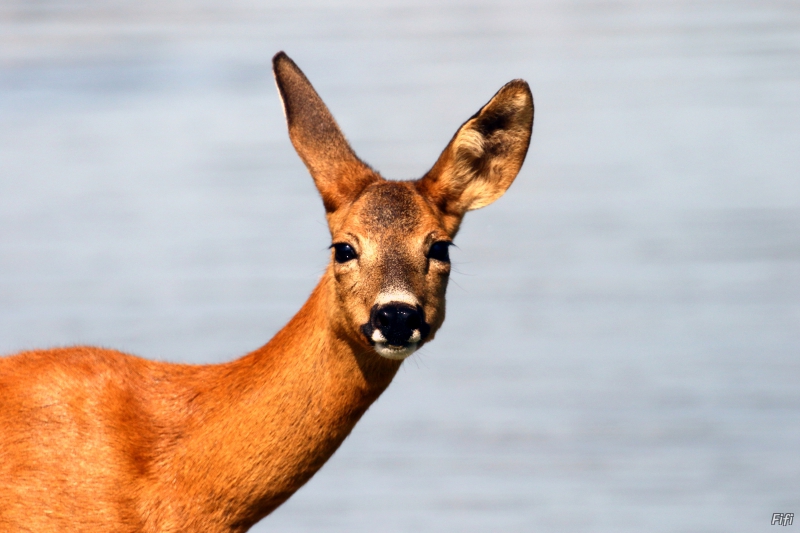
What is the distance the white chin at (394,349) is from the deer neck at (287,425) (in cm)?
19

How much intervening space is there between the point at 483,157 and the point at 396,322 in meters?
1.52

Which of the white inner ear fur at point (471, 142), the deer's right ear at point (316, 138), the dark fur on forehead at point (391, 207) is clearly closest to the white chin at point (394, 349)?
the dark fur on forehead at point (391, 207)

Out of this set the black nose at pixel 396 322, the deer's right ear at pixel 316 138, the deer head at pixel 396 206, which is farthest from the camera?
the deer's right ear at pixel 316 138

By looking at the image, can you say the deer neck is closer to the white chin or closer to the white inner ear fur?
the white chin

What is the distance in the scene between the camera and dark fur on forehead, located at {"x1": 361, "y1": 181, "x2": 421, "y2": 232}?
20.4ft

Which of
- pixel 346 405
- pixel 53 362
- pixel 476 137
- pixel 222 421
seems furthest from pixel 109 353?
pixel 476 137

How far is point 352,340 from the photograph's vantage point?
6.06m

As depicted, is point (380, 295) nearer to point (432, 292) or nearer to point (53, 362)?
point (432, 292)

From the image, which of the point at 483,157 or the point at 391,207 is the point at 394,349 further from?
the point at 483,157

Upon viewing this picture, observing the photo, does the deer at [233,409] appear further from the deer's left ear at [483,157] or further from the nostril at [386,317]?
the deer's left ear at [483,157]

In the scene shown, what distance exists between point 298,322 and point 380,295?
0.58m

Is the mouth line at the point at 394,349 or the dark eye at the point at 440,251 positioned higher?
the dark eye at the point at 440,251

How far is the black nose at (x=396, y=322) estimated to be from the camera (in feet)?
18.8

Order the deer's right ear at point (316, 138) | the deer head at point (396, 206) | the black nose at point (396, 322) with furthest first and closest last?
the deer's right ear at point (316, 138) < the deer head at point (396, 206) < the black nose at point (396, 322)
